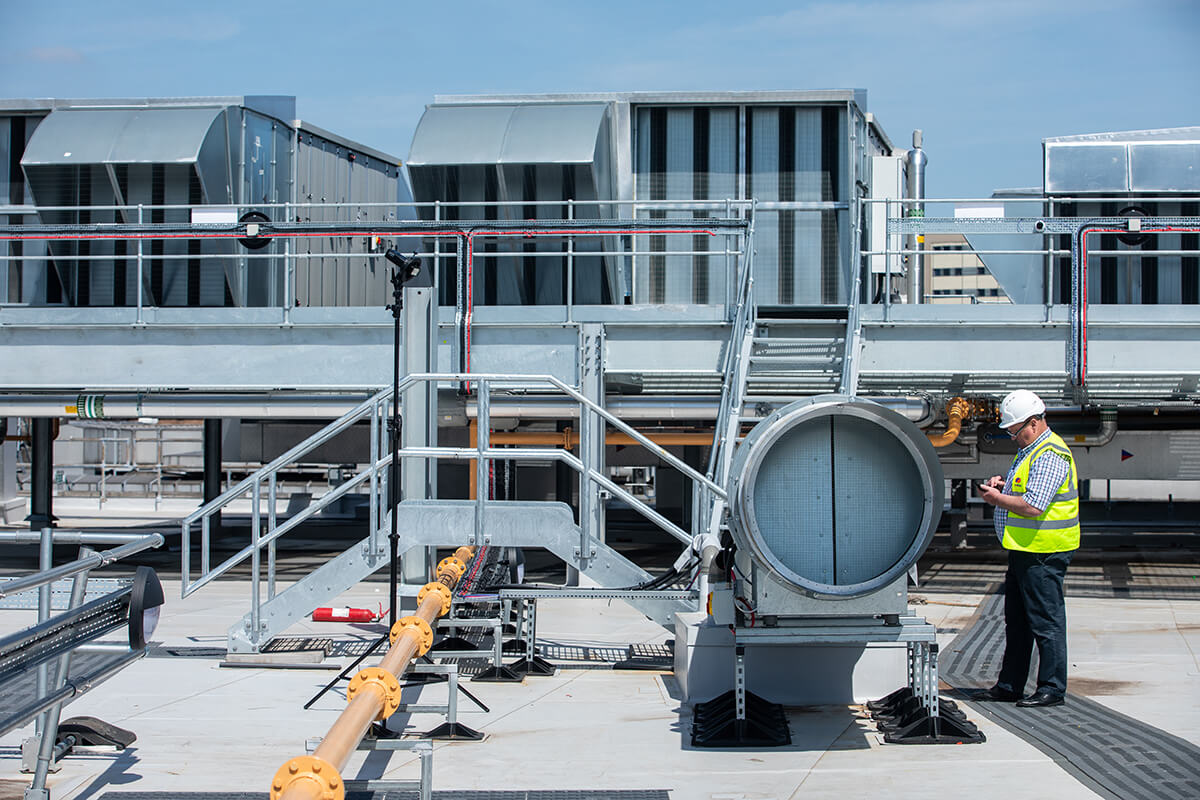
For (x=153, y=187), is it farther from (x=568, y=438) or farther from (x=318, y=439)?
(x=318, y=439)

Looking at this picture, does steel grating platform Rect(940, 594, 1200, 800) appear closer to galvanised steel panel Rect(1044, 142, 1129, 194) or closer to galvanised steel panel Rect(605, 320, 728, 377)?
galvanised steel panel Rect(605, 320, 728, 377)

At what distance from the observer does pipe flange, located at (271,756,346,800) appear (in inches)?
139

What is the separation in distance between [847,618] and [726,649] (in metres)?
1.12

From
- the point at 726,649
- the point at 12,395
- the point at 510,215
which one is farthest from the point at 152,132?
the point at 726,649

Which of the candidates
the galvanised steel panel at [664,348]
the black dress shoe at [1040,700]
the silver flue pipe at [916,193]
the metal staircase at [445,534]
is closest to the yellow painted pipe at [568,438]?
the galvanised steel panel at [664,348]

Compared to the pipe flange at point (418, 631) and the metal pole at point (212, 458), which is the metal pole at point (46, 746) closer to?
the pipe flange at point (418, 631)

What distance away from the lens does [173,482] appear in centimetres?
3462

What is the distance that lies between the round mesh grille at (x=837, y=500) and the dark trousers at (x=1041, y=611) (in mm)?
1126

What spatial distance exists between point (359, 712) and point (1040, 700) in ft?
13.7

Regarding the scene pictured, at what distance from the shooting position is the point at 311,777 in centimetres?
354

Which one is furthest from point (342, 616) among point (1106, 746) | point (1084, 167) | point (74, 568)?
point (1084, 167)

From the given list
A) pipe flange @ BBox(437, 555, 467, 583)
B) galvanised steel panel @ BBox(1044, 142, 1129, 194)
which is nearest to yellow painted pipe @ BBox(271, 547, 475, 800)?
pipe flange @ BBox(437, 555, 467, 583)

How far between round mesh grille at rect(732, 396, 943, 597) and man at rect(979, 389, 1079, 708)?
766mm

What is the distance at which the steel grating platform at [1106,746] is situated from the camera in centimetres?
507
